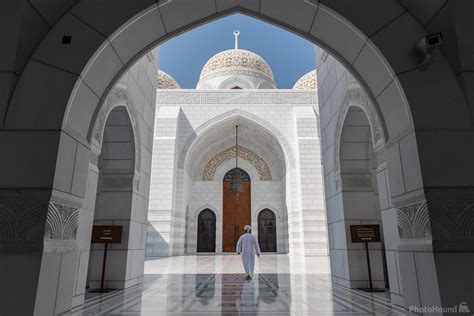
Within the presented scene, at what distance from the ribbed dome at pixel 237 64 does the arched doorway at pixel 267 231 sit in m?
7.22

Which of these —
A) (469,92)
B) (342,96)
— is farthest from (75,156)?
(342,96)

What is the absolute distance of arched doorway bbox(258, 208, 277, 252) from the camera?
1384 centimetres

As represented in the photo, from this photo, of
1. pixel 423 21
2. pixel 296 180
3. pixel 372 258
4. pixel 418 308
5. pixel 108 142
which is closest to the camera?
pixel 418 308

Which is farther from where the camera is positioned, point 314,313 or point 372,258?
point 372,258

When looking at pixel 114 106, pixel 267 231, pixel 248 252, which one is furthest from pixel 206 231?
pixel 114 106

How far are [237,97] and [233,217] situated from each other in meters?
5.46

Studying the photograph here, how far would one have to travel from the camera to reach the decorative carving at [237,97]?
12.8 m

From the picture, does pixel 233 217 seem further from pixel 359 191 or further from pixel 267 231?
pixel 359 191

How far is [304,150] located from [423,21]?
31.4 ft

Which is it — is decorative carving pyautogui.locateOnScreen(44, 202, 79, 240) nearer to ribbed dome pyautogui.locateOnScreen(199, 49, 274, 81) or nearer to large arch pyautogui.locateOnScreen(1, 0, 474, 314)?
large arch pyautogui.locateOnScreen(1, 0, 474, 314)

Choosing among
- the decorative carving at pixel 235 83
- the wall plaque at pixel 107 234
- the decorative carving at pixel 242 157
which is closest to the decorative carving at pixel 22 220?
the wall plaque at pixel 107 234

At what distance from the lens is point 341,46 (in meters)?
2.48

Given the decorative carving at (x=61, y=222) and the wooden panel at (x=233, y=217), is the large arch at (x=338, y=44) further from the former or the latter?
the wooden panel at (x=233, y=217)

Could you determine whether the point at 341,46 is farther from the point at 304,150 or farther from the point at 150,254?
the point at 150,254
